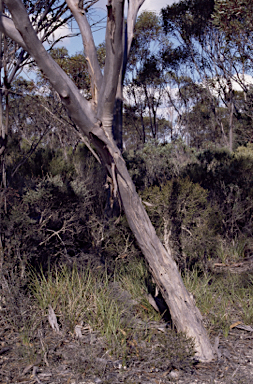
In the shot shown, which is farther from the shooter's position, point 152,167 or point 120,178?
point 152,167

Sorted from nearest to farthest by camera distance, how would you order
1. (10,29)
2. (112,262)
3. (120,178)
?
(10,29)
(120,178)
(112,262)

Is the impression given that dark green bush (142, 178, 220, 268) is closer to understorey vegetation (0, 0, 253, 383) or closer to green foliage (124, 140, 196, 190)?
understorey vegetation (0, 0, 253, 383)

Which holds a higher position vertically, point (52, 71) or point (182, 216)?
point (52, 71)

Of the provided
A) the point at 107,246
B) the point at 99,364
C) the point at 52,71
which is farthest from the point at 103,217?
the point at 52,71

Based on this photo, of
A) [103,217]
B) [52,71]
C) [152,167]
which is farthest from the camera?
[152,167]

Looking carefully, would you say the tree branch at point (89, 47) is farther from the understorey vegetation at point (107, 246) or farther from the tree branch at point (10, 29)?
the tree branch at point (10, 29)

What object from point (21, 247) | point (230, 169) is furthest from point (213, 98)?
point (21, 247)

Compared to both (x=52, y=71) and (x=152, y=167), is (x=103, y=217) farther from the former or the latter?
(x=52, y=71)

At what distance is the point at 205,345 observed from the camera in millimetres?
2955

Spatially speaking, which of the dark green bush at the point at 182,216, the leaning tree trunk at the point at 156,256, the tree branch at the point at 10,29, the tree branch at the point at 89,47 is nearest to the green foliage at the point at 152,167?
the dark green bush at the point at 182,216

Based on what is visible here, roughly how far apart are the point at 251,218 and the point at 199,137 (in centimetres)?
2454

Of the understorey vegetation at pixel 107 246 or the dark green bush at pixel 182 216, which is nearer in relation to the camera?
the understorey vegetation at pixel 107 246

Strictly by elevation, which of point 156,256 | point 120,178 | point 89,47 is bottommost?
point 156,256

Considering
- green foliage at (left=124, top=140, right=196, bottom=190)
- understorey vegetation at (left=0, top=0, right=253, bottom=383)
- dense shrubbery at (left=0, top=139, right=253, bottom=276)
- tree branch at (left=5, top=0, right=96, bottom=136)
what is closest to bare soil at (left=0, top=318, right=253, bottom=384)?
understorey vegetation at (left=0, top=0, right=253, bottom=383)
